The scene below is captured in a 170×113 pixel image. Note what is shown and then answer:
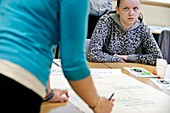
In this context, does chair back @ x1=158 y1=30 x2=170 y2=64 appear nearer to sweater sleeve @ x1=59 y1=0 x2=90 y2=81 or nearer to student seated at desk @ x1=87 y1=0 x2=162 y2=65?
student seated at desk @ x1=87 y1=0 x2=162 y2=65

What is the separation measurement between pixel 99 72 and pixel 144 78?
260mm

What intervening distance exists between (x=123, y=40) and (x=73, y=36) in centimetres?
164

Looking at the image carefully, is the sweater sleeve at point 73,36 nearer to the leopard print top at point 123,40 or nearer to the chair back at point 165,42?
the leopard print top at point 123,40

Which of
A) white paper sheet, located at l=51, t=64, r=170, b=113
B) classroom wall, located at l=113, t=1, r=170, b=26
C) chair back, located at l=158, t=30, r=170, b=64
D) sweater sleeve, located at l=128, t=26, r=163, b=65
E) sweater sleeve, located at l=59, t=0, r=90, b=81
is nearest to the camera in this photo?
sweater sleeve, located at l=59, t=0, r=90, b=81

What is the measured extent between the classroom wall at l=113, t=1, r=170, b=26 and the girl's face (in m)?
2.07

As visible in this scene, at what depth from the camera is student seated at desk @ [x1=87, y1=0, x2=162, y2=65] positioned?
212 centimetres

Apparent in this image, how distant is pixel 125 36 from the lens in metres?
2.26

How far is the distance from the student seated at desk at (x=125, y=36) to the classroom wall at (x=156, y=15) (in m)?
1.98

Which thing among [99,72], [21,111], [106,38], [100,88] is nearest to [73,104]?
[100,88]

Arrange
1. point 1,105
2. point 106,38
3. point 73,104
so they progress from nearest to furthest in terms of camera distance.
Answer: point 1,105
point 73,104
point 106,38

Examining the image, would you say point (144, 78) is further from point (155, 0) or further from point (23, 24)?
point (155, 0)

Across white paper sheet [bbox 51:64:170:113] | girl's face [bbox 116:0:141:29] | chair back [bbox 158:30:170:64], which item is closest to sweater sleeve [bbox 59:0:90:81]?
white paper sheet [bbox 51:64:170:113]

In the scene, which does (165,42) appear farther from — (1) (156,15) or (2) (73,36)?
(2) (73,36)

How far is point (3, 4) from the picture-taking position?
720mm
